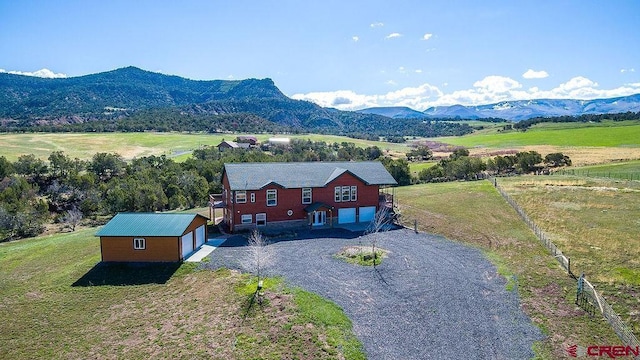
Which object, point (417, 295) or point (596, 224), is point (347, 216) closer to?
point (417, 295)

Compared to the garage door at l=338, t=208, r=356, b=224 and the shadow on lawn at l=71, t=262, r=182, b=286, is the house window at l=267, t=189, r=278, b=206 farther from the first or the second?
the shadow on lawn at l=71, t=262, r=182, b=286

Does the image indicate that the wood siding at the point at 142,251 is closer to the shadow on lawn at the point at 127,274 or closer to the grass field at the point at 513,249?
the shadow on lawn at the point at 127,274

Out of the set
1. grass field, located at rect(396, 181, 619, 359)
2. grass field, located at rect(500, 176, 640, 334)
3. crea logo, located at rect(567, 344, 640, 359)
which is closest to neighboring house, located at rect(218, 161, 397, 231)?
grass field, located at rect(396, 181, 619, 359)

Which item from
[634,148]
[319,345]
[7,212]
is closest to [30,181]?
[7,212]

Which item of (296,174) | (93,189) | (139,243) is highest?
(296,174)

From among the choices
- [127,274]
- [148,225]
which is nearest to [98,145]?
[148,225]
